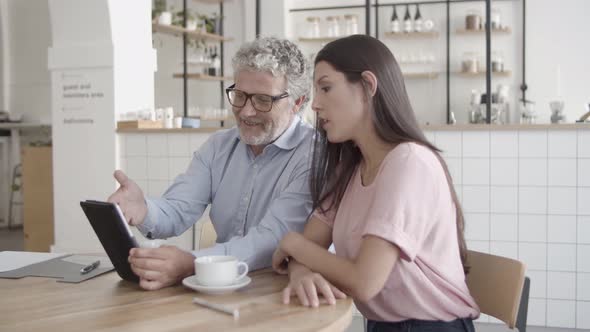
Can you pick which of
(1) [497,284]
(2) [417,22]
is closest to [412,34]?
(2) [417,22]

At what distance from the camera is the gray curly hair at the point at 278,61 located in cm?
182

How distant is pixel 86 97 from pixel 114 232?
3.10 m

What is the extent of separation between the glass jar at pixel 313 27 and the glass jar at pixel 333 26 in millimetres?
141

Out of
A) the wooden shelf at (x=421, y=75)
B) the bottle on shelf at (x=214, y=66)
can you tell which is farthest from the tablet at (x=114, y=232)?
the wooden shelf at (x=421, y=75)

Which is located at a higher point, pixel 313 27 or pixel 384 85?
pixel 313 27

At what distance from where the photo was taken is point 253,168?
6.41ft

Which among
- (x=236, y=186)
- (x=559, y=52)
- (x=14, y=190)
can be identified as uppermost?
(x=559, y=52)

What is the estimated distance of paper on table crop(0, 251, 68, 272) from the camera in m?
1.53

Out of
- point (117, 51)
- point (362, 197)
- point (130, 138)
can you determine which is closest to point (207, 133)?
point (130, 138)

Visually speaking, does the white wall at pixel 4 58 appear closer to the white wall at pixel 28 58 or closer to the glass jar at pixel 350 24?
the white wall at pixel 28 58

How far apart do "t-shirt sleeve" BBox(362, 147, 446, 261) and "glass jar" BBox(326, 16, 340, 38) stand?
633cm

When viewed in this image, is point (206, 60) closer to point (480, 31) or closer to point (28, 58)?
point (28, 58)

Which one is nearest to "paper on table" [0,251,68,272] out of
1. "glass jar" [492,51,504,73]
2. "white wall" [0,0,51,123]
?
"glass jar" [492,51,504,73]

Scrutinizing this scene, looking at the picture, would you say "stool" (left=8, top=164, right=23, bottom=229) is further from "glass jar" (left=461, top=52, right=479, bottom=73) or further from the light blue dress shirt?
the light blue dress shirt
